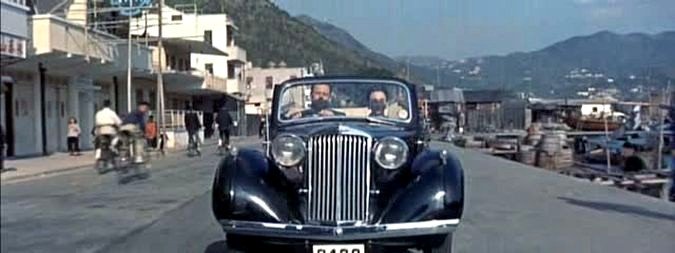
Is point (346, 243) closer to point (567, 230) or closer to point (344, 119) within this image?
point (344, 119)

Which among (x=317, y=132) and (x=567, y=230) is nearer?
(x=317, y=132)

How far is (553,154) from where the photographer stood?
3978cm

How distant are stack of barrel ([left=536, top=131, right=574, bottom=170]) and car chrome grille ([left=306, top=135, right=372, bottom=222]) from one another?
31265 millimetres

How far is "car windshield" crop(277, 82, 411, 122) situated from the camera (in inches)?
370

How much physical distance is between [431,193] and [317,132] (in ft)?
3.35

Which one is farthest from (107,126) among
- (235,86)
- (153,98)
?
(235,86)

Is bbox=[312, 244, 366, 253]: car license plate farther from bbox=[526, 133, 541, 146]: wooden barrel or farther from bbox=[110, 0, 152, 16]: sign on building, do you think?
bbox=[526, 133, 541, 146]: wooden barrel

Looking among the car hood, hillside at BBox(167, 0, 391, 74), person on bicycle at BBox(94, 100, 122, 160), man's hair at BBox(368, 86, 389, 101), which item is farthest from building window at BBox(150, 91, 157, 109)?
the car hood

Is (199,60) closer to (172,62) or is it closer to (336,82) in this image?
(172,62)

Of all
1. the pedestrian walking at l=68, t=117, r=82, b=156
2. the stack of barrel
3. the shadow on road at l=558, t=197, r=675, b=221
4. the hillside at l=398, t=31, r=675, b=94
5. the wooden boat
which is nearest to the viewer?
the shadow on road at l=558, t=197, r=675, b=221

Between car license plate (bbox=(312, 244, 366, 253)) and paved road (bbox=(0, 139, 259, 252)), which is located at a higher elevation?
car license plate (bbox=(312, 244, 366, 253))

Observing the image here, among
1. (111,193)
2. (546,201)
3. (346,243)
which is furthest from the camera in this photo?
(111,193)

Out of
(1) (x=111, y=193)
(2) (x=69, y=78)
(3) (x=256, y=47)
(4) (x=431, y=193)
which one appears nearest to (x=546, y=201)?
(1) (x=111, y=193)

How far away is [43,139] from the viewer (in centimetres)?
3297
